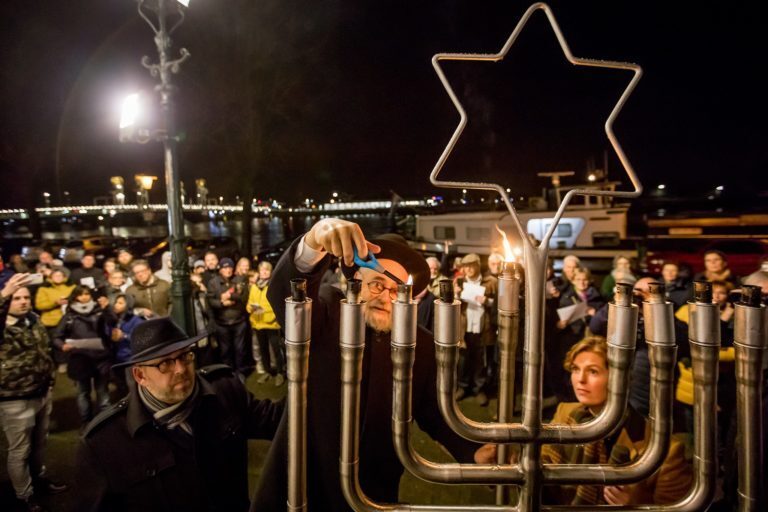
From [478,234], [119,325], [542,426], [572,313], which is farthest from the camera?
[478,234]

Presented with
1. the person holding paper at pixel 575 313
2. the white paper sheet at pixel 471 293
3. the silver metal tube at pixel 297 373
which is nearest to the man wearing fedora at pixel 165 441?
the silver metal tube at pixel 297 373

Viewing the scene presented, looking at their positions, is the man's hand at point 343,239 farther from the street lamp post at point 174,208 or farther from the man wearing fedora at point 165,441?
the street lamp post at point 174,208

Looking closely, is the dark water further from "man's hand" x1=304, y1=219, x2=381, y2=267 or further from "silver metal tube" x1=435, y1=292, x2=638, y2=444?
"silver metal tube" x1=435, y1=292, x2=638, y2=444

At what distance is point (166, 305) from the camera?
6.93m

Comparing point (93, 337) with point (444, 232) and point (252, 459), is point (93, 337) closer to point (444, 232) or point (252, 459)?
point (252, 459)

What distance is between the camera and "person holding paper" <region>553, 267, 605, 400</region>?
554 cm

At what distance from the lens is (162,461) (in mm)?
2129

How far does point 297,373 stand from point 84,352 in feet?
18.6

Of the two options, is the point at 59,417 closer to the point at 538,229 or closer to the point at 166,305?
the point at 166,305

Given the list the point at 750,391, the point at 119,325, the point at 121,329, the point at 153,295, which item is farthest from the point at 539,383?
the point at 153,295

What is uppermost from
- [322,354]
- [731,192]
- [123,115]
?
[731,192]

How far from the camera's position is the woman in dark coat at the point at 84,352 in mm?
5301

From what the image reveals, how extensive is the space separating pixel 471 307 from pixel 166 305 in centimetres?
503

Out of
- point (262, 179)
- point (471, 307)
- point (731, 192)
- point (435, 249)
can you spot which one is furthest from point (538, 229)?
point (731, 192)
